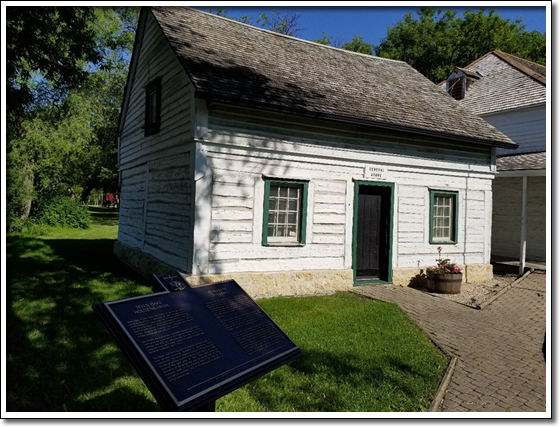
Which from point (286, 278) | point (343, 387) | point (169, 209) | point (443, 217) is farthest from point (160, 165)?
point (443, 217)

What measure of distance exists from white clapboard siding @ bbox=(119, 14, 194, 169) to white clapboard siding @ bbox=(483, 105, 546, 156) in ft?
48.6

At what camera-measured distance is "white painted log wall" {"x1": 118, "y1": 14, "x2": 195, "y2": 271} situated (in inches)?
356

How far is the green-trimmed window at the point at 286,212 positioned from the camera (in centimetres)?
936

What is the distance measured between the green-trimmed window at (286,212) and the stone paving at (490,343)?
2228 mm

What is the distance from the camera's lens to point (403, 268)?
11.1m

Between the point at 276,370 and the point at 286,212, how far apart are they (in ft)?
15.7

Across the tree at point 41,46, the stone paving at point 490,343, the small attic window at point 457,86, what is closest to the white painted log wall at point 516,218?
the stone paving at point 490,343

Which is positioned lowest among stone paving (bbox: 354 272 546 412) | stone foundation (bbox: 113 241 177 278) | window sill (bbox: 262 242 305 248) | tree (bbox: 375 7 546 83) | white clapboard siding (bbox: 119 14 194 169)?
stone paving (bbox: 354 272 546 412)

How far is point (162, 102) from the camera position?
10.8m

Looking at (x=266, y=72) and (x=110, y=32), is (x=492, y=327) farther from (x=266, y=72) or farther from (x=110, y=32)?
(x=110, y=32)

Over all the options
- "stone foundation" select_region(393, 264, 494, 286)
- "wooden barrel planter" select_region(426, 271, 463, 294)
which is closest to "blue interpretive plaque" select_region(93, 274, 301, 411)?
"stone foundation" select_region(393, 264, 494, 286)

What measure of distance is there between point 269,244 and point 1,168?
578cm

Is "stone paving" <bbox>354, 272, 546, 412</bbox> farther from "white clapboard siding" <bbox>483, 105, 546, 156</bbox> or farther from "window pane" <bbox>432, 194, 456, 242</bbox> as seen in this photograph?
"white clapboard siding" <bbox>483, 105, 546, 156</bbox>

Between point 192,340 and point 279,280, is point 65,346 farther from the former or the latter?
point 279,280
